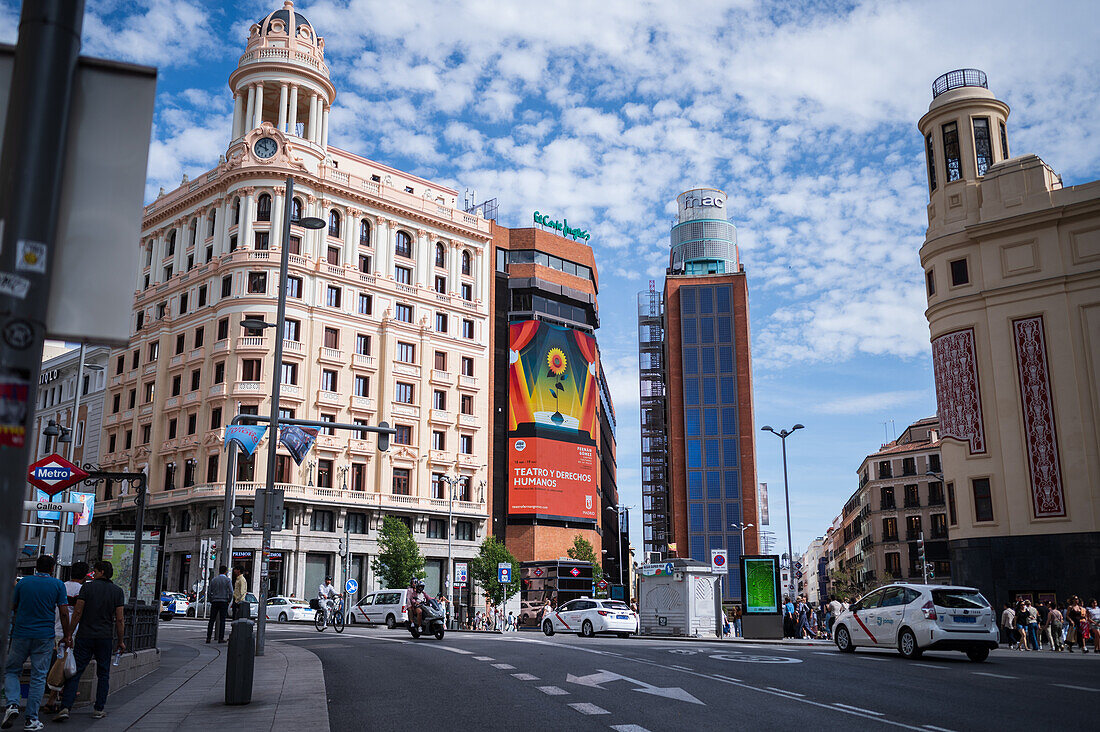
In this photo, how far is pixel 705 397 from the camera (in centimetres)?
10688

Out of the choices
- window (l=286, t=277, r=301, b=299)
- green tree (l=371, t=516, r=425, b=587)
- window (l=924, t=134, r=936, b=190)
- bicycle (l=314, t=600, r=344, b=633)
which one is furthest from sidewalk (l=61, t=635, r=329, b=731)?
window (l=286, t=277, r=301, b=299)

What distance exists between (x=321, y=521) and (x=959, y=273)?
138ft

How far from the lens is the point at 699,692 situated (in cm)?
1254

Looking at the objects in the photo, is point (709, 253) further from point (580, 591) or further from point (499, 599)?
point (499, 599)

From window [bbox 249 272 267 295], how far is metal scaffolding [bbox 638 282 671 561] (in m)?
65.2

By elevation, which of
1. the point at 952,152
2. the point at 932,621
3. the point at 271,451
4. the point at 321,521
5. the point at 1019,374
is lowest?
the point at 932,621

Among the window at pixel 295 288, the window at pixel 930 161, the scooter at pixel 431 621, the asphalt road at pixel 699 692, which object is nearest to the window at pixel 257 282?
the window at pixel 295 288

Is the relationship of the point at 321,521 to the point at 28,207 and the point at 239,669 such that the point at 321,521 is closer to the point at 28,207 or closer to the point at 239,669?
the point at 239,669

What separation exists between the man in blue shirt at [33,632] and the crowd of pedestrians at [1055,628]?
29.2m

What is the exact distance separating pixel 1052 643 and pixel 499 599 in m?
45.0

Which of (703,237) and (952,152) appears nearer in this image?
(952,152)

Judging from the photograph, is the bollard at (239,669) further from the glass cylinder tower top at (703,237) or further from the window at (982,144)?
the glass cylinder tower top at (703,237)

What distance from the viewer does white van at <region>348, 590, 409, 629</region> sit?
41.7 m

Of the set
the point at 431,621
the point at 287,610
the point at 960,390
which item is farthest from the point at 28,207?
the point at 287,610
